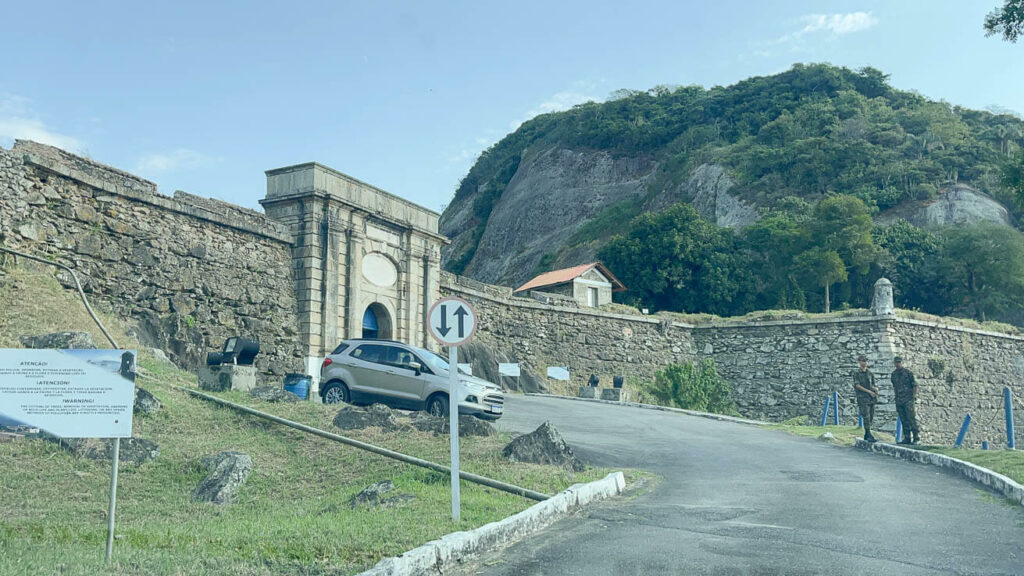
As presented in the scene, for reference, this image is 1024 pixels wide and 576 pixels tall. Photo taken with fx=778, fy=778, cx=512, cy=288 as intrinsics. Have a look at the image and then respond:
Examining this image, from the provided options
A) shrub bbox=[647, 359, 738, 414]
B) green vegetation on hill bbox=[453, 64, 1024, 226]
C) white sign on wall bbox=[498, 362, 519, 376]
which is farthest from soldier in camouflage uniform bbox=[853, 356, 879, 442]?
green vegetation on hill bbox=[453, 64, 1024, 226]

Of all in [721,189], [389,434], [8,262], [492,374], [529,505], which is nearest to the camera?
[529,505]

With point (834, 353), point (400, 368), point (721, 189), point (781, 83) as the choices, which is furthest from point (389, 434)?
point (781, 83)

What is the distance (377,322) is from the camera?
79.7 ft

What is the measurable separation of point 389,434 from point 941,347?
29.6m

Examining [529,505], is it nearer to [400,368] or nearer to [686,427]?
[400,368]

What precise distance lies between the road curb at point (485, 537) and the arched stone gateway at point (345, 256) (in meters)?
13.3

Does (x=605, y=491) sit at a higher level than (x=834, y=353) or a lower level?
lower

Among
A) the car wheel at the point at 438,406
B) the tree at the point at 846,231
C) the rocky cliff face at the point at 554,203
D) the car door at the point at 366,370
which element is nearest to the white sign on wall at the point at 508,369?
the car door at the point at 366,370

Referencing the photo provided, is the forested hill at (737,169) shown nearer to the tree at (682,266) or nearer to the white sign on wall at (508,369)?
the tree at (682,266)

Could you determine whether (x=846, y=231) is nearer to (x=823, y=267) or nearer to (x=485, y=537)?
(x=823, y=267)

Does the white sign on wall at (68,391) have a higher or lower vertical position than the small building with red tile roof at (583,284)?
lower

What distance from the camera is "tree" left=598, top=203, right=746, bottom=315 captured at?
49.0m

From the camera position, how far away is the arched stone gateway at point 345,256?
2141 centimetres

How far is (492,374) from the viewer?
28688mm
